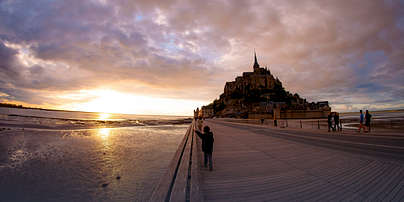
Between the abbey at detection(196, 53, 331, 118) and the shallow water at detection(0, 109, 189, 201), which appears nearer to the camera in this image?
the shallow water at detection(0, 109, 189, 201)

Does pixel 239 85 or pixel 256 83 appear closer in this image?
pixel 256 83

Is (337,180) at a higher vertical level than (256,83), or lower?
lower

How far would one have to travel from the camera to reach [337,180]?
4.02 m

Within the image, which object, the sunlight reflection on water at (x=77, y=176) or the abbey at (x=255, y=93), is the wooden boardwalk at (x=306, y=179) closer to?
the sunlight reflection on water at (x=77, y=176)

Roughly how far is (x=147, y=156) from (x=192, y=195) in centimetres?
673

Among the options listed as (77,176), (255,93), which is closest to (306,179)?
(77,176)

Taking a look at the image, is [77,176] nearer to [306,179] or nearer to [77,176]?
[77,176]

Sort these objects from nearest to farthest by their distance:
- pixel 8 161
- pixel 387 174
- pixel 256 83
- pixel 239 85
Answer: pixel 387 174
pixel 8 161
pixel 256 83
pixel 239 85

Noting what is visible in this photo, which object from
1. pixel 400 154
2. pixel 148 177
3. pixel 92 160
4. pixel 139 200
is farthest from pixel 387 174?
pixel 92 160

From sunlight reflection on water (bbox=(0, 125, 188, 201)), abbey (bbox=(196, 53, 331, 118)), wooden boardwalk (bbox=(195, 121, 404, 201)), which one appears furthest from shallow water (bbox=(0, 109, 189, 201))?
abbey (bbox=(196, 53, 331, 118))

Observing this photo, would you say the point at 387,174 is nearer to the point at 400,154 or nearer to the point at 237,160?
the point at 400,154

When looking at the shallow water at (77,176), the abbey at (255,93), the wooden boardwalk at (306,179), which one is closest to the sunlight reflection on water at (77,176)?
the shallow water at (77,176)

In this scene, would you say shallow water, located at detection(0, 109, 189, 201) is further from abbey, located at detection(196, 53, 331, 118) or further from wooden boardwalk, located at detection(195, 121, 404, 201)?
abbey, located at detection(196, 53, 331, 118)

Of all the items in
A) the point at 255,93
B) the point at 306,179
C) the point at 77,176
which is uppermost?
the point at 255,93
